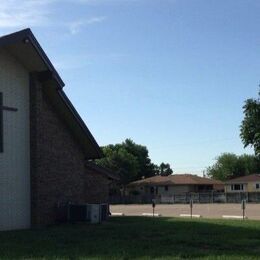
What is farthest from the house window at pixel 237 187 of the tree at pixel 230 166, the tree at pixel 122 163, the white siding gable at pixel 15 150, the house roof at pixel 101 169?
the white siding gable at pixel 15 150

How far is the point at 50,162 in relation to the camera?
23.9 meters

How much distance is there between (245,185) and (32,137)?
252 ft

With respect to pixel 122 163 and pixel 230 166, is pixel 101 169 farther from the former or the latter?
pixel 230 166

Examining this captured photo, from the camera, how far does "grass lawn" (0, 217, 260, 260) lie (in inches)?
513

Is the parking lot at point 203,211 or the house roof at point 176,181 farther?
the house roof at point 176,181

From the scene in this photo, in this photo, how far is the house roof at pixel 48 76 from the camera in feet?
71.1

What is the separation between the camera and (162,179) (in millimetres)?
98875

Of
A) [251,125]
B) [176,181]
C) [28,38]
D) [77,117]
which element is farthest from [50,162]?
[176,181]

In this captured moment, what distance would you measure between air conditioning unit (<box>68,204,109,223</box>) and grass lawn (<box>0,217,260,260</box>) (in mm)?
4229

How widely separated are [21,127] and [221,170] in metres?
113

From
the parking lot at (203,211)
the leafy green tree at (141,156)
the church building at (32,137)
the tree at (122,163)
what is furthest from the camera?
the leafy green tree at (141,156)

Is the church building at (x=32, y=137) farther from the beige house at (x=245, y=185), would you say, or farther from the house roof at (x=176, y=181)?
the beige house at (x=245, y=185)

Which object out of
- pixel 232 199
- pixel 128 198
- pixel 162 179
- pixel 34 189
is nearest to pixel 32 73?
pixel 34 189

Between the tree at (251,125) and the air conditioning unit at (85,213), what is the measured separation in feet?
27.2
